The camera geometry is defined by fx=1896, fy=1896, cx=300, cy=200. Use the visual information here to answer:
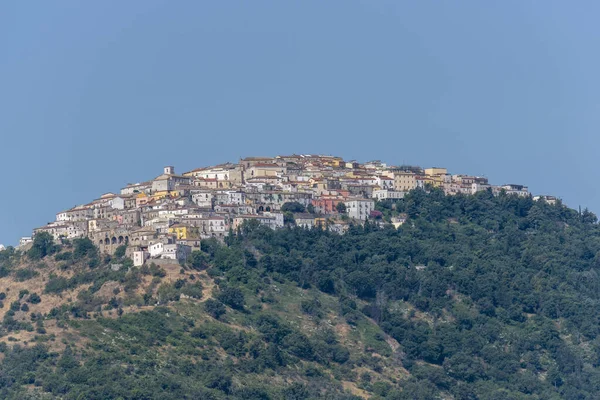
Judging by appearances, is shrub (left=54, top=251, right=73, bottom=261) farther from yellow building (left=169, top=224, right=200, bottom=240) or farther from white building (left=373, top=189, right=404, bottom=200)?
white building (left=373, top=189, right=404, bottom=200)

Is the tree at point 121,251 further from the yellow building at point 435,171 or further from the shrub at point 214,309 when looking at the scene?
the yellow building at point 435,171

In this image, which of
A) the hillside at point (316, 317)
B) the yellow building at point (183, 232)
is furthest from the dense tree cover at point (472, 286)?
the yellow building at point (183, 232)

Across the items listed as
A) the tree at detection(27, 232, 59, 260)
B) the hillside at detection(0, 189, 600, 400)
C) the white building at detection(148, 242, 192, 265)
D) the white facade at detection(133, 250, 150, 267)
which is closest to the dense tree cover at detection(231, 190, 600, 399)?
the hillside at detection(0, 189, 600, 400)

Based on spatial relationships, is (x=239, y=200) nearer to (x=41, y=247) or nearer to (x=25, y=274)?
(x=41, y=247)

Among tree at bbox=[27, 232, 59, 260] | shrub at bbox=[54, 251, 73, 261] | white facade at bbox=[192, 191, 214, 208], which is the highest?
white facade at bbox=[192, 191, 214, 208]

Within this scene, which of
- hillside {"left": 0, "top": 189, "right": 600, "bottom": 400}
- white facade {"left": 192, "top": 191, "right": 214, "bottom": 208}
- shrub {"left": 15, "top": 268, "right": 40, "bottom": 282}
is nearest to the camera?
hillside {"left": 0, "top": 189, "right": 600, "bottom": 400}

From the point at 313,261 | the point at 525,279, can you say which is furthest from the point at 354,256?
the point at 525,279

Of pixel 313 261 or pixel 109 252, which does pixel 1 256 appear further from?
pixel 313 261
